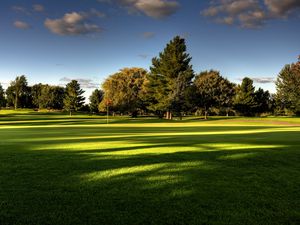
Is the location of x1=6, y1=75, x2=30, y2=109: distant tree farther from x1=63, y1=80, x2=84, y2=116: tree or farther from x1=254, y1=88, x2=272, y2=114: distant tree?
x1=254, y1=88, x2=272, y2=114: distant tree

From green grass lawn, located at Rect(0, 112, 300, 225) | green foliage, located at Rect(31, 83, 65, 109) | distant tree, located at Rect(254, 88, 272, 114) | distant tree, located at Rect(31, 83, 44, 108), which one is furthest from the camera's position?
distant tree, located at Rect(31, 83, 44, 108)

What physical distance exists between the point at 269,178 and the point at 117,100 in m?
75.1

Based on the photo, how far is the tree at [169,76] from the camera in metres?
77.0

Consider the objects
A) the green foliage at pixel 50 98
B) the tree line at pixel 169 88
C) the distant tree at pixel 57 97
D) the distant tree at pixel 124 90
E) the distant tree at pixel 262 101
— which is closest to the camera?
the tree line at pixel 169 88

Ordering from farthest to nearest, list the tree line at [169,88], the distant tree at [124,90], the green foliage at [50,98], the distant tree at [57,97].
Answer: the distant tree at [57,97] < the green foliage at [50,98] < the distant tree at [124,90] < the tree line at [169,88]

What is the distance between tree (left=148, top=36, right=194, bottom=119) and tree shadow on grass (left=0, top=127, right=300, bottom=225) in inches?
2648

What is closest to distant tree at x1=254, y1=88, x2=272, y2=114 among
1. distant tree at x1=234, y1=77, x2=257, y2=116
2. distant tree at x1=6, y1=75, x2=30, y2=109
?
distant tree at x1=234, y1=77, x2=257, y2=116

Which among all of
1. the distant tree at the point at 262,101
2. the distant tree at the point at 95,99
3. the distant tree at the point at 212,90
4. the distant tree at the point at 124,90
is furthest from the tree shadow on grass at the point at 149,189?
the distant tree at the point at 95,99

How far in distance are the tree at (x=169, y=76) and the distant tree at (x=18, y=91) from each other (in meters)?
82.7

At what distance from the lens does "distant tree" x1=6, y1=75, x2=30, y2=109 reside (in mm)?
143625

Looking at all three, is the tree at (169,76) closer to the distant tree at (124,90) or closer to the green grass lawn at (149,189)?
the distant tree at (124,90)

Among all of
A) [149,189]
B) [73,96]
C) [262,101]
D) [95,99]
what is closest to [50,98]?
[95,99]

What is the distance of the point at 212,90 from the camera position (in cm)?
8331

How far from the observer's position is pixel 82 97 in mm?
110625
